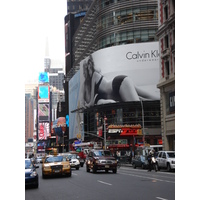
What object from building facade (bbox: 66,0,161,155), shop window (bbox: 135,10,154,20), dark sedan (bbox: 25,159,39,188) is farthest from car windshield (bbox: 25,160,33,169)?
shop window (bbox: 135,10,154,20)

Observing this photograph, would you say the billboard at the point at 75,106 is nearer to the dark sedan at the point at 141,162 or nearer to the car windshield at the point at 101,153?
the dark sedan at the point at 141,162

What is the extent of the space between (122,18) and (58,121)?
325ft

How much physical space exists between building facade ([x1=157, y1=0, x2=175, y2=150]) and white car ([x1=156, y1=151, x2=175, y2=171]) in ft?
29.5

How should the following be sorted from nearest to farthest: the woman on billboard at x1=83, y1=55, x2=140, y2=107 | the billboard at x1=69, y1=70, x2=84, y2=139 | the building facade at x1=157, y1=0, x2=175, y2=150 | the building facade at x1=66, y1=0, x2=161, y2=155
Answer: the building facade at x1=157, y1=0, x2=175, y2=150 → the building facade at x1=66, y1=0, x2=161, y2=155 → the woman on billboard at x1=83, y1=55, x2=140, y2=107 → the billboard at x1=69, y1=70, x2=84, y2=139

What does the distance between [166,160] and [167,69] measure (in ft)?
53.7

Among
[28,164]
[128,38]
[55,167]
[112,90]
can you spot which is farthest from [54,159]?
[128,38]

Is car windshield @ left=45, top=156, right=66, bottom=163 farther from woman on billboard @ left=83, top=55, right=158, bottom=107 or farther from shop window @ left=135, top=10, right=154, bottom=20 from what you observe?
shop window @ left=135, top=10, right=154, bottom=20

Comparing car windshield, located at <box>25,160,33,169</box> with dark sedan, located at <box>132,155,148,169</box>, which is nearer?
car windshield, located at <box>25,160,33,169</box>

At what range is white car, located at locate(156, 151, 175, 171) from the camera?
31.7 metres

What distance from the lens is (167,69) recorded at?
152ft

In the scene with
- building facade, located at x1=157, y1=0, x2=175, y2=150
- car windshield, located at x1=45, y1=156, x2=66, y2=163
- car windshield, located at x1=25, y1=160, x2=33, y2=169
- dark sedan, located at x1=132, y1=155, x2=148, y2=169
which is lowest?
dark sedan, located at x1=132, y1=155, x2=148, y2=169

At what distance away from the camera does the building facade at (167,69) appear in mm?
42931
